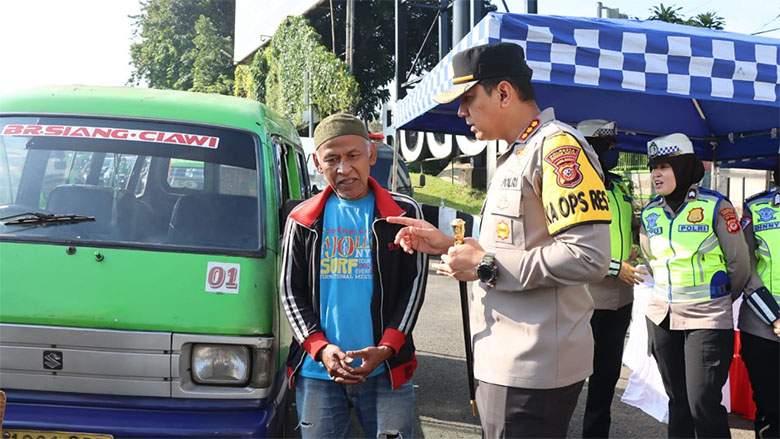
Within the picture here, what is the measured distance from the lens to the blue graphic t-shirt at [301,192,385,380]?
2523 millimetres

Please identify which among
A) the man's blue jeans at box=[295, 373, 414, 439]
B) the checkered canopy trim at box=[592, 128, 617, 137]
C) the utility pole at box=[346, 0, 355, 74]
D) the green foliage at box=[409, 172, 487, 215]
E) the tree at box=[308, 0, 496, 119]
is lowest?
the man's blue jeans at box=[295, 373, 414, 439]

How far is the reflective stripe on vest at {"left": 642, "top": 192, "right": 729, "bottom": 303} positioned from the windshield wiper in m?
3.10

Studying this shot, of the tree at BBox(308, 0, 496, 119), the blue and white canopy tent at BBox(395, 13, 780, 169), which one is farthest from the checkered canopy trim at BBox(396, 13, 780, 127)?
the tree at BBox(308, 0, 496, 119)

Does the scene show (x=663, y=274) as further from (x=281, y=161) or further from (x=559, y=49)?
(x=281, y=161)

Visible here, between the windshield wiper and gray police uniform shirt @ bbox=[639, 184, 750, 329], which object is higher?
the windshield wiper

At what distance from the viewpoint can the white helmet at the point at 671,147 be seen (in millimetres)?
3691

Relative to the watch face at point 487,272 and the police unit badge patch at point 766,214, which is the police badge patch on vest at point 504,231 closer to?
the watch face at point 487,272

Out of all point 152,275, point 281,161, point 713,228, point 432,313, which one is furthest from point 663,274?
point 432,313

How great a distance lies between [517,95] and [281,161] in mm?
2095

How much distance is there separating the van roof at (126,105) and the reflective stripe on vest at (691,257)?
2.41 meters

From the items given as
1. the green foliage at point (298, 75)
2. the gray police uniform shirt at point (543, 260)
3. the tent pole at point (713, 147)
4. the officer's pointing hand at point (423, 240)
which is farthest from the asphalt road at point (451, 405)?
the green foliage at point (298, 75)

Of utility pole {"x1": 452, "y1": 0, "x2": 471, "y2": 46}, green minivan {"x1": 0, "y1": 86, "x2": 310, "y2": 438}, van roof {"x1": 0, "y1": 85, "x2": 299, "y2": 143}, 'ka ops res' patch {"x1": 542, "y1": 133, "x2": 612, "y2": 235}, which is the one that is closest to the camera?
'ka ops res' patch {"x1": 542, "y1": 133, "x2": 612, "y2": 235}

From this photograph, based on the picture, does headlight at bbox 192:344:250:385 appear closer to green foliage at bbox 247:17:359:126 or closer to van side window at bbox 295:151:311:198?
van side window at bbox 295:151:311:198

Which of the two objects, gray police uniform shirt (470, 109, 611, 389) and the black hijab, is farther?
the black hijab
